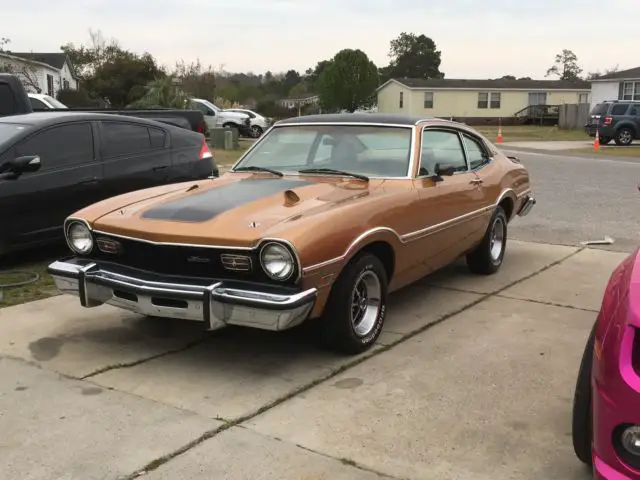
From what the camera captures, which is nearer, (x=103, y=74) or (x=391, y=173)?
(x=391, y=173)

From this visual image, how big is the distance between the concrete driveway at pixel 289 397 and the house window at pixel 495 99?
53491 mm

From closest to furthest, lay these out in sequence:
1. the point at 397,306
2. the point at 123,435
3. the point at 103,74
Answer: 1. the point at 123,435
2. the point at 397,306
3. the point at 103,74

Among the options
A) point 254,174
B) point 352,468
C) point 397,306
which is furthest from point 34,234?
point 352,468

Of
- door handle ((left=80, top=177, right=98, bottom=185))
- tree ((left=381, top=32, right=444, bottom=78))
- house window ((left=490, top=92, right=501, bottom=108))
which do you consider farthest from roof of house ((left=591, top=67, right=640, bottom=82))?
tree ((left=381, top=32, right=444, bottom=78))

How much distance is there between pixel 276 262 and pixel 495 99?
2202 inches

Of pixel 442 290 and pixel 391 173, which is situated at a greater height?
pixel 391 173

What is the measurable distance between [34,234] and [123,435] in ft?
12.0

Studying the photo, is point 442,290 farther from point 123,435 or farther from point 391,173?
point 123,435

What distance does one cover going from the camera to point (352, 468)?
10.2 ft

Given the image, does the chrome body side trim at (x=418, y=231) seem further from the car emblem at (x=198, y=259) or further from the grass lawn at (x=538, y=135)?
the grass lawn at (x=538, y=135)

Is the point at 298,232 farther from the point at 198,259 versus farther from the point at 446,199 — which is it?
the point at 446,199

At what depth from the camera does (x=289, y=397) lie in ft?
12.7

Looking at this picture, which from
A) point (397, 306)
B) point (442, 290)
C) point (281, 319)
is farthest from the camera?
point (442, 290)

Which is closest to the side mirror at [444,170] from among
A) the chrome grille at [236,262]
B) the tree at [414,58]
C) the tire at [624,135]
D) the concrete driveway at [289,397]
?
the concrete driveway at [289,397]
